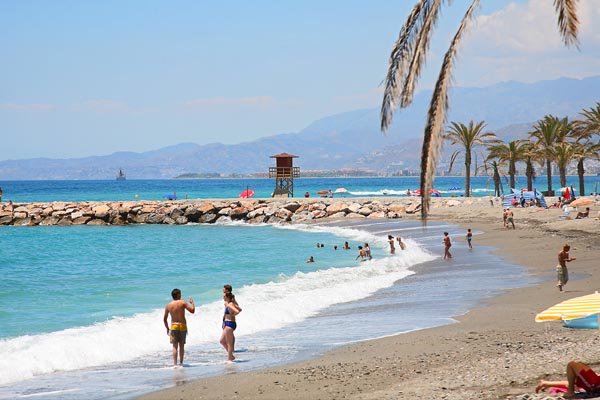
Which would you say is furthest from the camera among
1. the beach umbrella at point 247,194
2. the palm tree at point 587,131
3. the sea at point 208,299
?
the beach umbrella at point 247,194

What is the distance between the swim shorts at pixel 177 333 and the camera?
1207 centimetres

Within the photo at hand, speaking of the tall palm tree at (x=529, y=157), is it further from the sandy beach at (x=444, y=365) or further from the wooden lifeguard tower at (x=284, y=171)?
the sandy beach at (x=444, y=365)

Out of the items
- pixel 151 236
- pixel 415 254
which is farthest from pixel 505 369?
pixel 151 236

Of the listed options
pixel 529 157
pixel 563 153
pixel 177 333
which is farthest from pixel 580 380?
pixel 529 157

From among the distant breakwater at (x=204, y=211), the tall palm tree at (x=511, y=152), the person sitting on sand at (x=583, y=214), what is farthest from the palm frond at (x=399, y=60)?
the tall palm tree at (x=511, y=152)

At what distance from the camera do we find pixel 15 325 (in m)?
18.7

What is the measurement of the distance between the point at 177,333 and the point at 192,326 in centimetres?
433

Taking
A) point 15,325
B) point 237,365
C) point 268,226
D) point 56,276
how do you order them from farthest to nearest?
point 268,226 < point 56,276 < point 15,325 < point 237,365

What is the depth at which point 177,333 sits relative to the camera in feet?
39.7

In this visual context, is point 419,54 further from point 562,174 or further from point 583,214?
point 562,174

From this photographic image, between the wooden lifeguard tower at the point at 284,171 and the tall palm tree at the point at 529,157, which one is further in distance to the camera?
the wooden lifeguard tower at the point at 284,171

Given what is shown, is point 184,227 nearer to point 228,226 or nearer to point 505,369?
point 228,226

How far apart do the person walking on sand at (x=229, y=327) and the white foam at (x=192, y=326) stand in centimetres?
216

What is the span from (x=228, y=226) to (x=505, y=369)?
50293 mm
